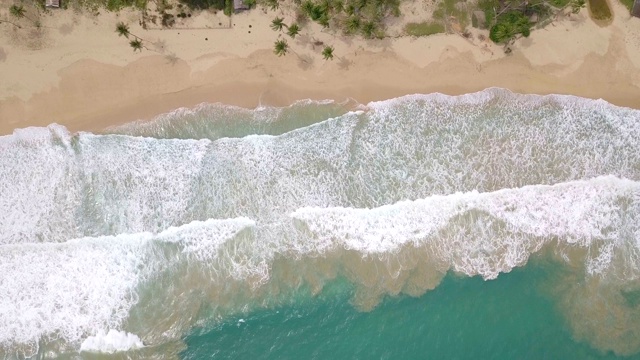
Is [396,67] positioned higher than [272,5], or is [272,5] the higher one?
[272,5]

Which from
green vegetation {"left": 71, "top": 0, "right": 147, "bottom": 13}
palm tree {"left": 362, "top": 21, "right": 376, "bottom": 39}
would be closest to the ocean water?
palm tree {"left": 362, "top": 21, "right": 376, "bottom": 39}

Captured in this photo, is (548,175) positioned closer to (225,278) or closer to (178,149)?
(225,278)

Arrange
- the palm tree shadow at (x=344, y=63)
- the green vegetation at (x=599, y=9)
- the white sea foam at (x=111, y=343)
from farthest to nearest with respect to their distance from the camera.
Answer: the green vegetation at (x=599, y=9)
the palm tree shadow at (x=344, y=63)
the white sea foam at (x=111, y=343)

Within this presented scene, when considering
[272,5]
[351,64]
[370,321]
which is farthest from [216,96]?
[370,321]

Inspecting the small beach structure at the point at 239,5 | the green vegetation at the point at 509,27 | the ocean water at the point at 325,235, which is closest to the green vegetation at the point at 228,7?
the small beach structure at the point at 239,5

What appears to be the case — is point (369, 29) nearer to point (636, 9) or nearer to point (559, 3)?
point (559, 3)

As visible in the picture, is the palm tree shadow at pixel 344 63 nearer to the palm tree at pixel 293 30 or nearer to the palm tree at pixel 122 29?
the palm tree at pixel 293 30
